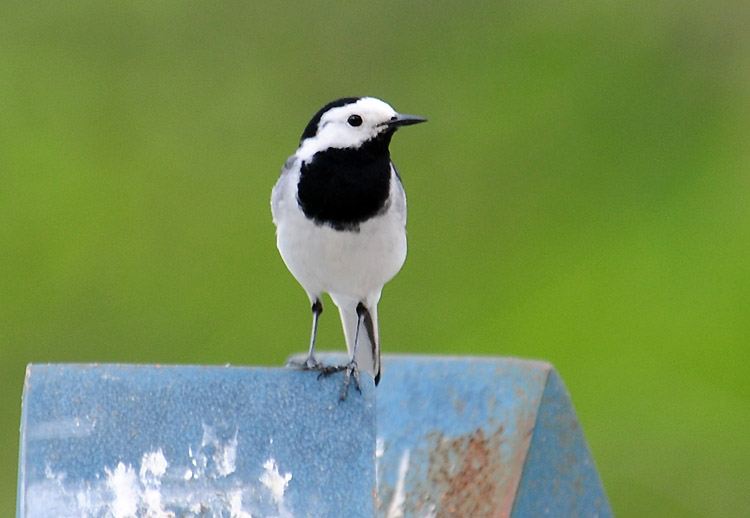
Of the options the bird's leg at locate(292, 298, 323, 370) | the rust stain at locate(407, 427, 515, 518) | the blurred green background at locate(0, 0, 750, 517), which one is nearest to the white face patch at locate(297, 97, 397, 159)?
the bird's leg at locate(292, 298, 323, 370)

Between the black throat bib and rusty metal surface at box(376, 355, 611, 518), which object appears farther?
the black throat bib

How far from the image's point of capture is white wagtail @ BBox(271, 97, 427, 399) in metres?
3.22

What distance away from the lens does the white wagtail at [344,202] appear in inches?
127

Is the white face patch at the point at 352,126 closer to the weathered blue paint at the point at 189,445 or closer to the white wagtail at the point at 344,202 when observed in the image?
the white wagtail at the point at 344,202

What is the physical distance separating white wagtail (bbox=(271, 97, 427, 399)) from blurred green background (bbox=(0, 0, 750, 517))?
10.2 feet

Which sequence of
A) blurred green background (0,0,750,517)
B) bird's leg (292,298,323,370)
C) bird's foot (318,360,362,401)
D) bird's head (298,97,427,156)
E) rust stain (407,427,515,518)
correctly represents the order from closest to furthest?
1. bird's foot (318,360,362,401)
2. rust stain (407,427,515,518)
3. bird's leg (292,298,323,370)
4. bird's head (298,97,427,156)
5. blurred green background (0,0,750,517)

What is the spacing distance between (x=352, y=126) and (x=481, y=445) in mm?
889

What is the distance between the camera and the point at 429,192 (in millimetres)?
6727

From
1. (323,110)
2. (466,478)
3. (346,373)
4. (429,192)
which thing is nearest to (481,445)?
(466,478)

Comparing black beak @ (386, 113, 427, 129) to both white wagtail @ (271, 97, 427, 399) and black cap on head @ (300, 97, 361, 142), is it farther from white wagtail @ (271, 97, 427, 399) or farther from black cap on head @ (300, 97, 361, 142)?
black cap on head @ (300, 97, 361, 142)

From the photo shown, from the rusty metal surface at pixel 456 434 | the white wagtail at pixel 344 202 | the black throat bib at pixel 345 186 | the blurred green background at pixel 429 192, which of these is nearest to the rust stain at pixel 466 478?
the rusty metal surface at pixel 456 434

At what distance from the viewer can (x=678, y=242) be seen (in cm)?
671

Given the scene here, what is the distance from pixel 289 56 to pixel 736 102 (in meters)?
2.59

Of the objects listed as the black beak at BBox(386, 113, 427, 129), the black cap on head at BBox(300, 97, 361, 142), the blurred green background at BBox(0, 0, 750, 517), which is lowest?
the black beak at BBox(386, 113, 427, 129)
